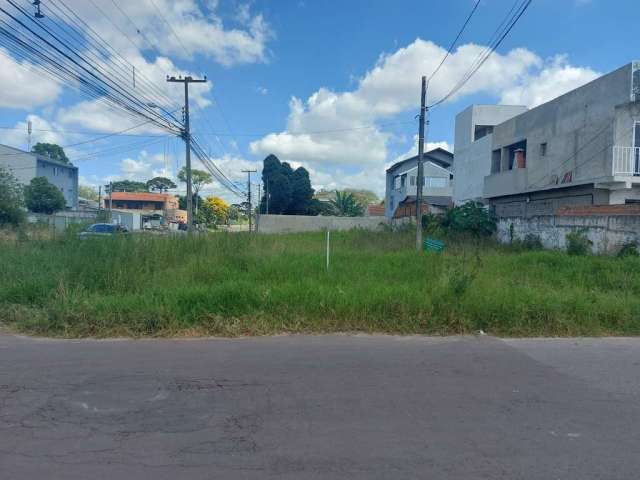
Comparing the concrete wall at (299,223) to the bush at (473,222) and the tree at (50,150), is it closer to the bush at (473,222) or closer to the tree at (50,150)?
the bush at (473,222)

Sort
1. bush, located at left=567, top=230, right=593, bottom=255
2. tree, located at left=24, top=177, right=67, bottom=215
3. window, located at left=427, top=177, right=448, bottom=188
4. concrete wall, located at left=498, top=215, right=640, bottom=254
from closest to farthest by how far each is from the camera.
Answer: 1. concrete wall, located at left=498, top=215, right=640, bottom=254
2. bush, located at left=567, top=230, right=593, bottom=255
3. tree, located at left=24, top=177, right=67, bottom=215
4. window, located at left=427, top=177, right=448, bottom=188

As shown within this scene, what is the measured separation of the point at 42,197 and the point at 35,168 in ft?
28.5

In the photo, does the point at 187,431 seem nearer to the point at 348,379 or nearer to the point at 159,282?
the point at 348,379

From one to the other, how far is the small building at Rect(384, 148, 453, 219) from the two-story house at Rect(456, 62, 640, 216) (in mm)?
15282

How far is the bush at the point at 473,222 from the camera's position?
20219 mm

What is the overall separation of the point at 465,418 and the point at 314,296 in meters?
3.64

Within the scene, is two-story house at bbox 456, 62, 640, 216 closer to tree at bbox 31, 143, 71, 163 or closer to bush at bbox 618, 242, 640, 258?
bush at bbox 618, 242, 640, 258

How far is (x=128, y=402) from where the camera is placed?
386 centimetres

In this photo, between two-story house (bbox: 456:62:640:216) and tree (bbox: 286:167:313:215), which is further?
tree (bbox: 286:167:313:215)

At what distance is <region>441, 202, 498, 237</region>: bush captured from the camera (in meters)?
20.2

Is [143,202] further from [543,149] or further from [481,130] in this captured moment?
[543,149]

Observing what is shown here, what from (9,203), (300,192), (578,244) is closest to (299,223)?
(300,192)

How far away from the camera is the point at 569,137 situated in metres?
17.1

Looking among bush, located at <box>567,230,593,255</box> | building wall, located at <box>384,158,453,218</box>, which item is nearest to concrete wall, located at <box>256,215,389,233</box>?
building wall, located at <box>384,158,453,218</box>
